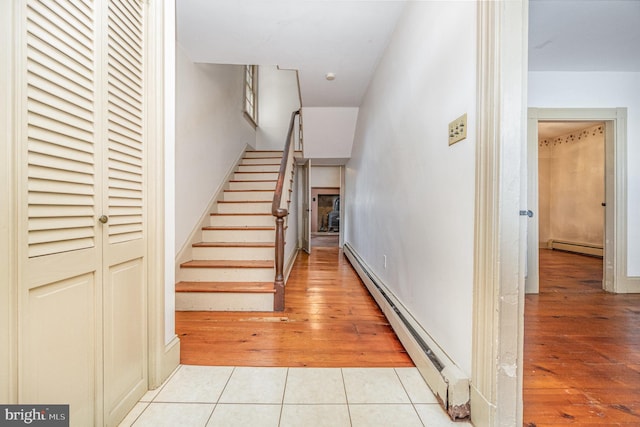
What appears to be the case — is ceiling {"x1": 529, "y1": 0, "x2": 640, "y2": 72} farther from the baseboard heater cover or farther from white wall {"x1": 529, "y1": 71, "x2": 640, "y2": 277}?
the baseboard heater cover

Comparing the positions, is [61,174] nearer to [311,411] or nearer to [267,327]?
[311,411]

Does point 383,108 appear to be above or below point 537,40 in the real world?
below

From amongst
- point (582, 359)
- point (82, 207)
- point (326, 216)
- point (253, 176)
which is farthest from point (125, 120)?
point (326, 216)

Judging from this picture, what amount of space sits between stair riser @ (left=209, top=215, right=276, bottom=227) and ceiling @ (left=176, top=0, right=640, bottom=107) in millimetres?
1735

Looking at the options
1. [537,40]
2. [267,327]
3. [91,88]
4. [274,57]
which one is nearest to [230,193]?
[274,57]

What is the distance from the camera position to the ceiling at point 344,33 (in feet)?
6.97

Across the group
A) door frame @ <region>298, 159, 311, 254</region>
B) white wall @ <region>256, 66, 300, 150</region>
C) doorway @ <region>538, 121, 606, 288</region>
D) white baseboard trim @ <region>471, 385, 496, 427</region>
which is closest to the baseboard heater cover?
white baseboard trim @ <region>471, 385, 496, 427</region>

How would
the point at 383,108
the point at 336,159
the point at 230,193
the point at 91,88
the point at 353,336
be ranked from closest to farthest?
the point at 91,88
the point at 353,336
the point at 383,108
the point at 230,193
the point at 336,159

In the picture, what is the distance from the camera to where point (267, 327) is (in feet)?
7.22

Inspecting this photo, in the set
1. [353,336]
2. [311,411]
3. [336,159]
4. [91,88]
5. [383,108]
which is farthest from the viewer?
[336,159]

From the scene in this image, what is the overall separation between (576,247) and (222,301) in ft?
22.5

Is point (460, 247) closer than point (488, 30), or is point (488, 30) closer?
point (488, 30)

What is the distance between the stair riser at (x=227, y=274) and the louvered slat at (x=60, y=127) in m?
1.81

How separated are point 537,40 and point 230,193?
3.79 meters
